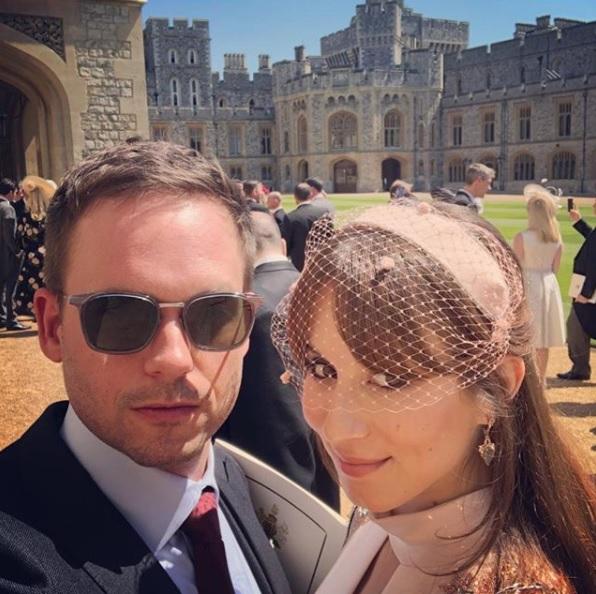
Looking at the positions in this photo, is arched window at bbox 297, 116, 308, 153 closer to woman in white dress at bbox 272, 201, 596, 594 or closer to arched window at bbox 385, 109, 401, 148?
arched window at bbox 385, 109, 401, 148

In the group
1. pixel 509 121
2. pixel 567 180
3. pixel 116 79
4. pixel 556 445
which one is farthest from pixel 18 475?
pixel 509 121

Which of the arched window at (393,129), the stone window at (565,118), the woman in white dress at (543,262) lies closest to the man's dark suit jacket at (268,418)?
the woman in white dress at (543,262)

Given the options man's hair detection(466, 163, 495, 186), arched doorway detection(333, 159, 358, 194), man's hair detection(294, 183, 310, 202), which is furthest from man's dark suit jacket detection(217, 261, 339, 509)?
arched doorway detection(333, 159, 358, 194)

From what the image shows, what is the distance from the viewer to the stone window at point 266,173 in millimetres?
50094

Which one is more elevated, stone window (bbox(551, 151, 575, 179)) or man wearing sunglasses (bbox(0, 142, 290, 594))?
stone window (bbox(551, 151, 575, 179))

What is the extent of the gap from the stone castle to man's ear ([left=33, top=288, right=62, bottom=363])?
1517 inches

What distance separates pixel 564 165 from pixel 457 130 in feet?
31.0

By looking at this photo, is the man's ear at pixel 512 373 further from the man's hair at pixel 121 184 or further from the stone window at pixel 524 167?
the stone window at pixel 524 167

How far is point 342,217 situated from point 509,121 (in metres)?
44.0

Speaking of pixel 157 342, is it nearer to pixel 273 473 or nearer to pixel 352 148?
pixel 273 473

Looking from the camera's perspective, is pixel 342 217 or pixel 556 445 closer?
pixel 556 445

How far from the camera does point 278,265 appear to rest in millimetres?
3033

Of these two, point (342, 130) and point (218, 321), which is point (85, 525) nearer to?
point (218, 321)

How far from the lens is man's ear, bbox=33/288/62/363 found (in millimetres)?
1247
